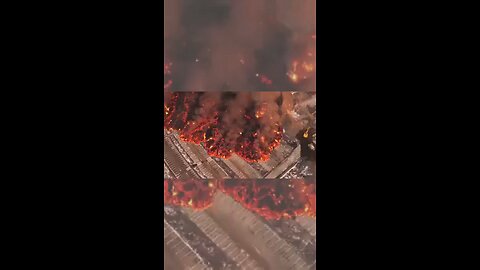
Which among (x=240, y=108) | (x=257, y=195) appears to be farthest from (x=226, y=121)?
(x=257, y=195)

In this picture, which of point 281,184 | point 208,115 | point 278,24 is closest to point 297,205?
point 281,184

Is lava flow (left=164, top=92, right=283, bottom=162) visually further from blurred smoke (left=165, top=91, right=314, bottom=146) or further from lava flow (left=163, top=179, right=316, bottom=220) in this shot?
lava flow (left=163, top=179, right=316, bottom=220)

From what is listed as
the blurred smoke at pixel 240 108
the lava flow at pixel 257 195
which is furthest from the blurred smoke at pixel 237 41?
the lava flow at pixel 257 195

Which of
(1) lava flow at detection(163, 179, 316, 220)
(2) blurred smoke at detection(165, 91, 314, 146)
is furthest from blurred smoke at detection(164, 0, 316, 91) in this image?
(1) lava flow at detection(163, 179, 316, 220)

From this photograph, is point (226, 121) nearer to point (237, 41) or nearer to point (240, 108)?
point (240, 108)

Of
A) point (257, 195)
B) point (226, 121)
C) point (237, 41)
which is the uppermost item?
point (237, 41)
